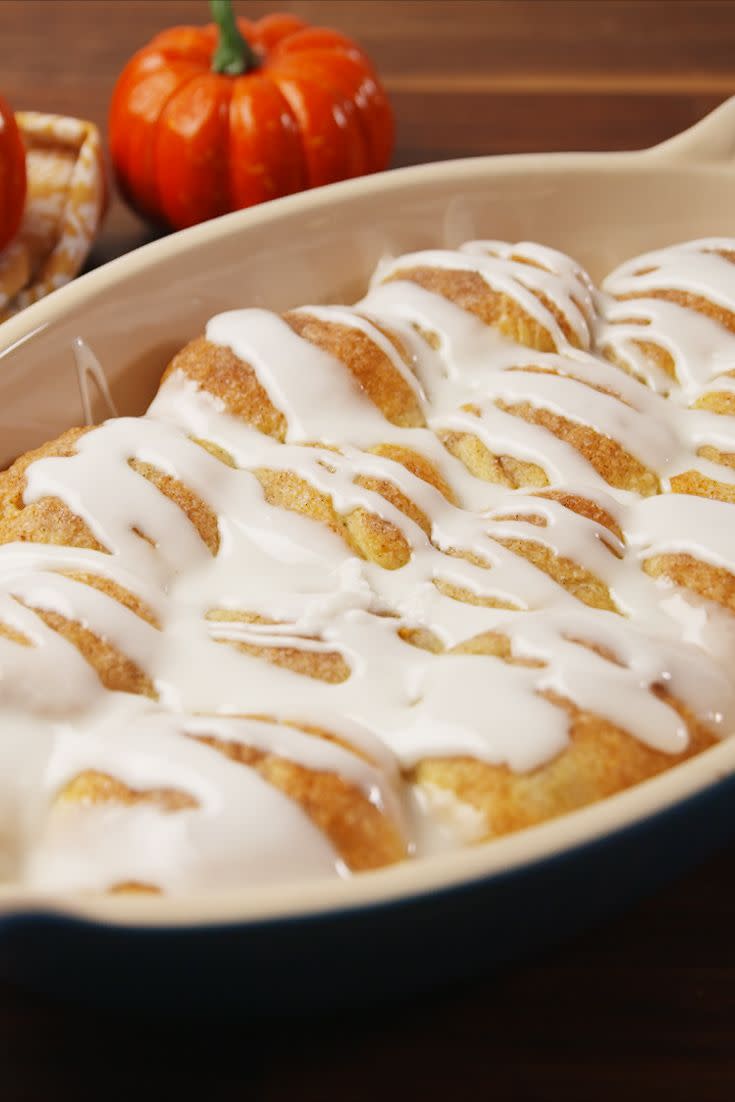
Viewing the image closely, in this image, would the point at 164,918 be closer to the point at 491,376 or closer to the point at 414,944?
the point at 414,944

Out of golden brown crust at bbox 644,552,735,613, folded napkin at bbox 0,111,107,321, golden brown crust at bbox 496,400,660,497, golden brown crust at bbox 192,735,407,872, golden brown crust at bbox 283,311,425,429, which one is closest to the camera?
golden brown crust at bbox 192,735,407,872

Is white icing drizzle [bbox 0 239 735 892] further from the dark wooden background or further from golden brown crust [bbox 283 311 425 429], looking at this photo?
the dark wooden background

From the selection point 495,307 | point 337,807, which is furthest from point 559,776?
point 495,307

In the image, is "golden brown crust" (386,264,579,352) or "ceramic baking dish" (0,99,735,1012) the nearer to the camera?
"ceramic baking dish" (0,99,735,1012)

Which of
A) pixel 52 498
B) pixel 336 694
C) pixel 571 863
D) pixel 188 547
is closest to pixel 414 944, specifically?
pixel 571 863

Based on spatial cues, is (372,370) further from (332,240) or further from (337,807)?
(337,807)

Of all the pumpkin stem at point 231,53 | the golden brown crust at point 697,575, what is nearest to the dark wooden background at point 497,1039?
the golden brown crust at point 697,575

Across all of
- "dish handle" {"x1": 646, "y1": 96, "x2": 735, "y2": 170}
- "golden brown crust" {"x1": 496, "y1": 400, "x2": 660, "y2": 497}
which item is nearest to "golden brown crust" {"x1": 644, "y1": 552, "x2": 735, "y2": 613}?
"golden brown crust" {"x1": 496, "y1": 400, "x2": 660, "y2": 497}
